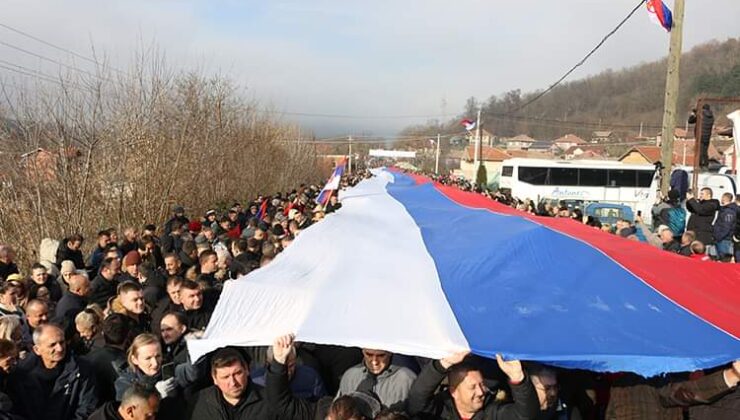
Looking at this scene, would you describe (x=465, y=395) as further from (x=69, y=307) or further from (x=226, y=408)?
(x=69, y=307)

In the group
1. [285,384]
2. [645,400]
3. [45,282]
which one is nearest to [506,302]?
[645,400]

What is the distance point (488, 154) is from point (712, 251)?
5750cm

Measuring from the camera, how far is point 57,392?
389cm

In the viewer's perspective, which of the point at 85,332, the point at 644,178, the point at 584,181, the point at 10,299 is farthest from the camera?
the point at 584,181

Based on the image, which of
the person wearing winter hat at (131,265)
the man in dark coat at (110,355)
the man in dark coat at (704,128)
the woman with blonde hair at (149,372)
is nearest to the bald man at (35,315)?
the man in dark coat at (110,355)

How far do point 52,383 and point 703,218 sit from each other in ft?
32.9

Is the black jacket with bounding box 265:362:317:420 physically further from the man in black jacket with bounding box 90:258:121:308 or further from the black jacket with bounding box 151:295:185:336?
the man in black jacket with bounding box 90:258:121:308

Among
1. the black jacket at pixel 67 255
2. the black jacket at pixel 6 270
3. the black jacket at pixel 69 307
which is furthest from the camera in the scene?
the black jacket at pixel 67 255

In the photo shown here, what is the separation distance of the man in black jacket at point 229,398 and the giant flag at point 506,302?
0.40 feet

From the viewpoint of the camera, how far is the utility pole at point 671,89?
461 inches

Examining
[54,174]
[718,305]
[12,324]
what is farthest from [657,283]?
[54,174]

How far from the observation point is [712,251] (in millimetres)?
10250

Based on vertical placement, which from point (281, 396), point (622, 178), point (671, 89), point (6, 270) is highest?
point (671, 89)

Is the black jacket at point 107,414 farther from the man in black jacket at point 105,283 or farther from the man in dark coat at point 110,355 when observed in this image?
the man in black jacket at point 105,283
